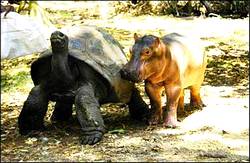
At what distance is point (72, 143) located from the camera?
4098 millimetres

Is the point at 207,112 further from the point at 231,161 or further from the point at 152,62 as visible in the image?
the point at 231,161

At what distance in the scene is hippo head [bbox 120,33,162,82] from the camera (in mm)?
4176

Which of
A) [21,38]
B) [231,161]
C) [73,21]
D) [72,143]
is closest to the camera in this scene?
[231,161]

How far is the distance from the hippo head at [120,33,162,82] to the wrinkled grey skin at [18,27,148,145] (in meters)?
0.25

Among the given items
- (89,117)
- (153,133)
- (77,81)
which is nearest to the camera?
(89,117)

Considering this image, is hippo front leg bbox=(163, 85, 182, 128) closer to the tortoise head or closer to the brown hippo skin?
the brown hippo skin

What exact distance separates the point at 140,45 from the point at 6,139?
48.1 inches

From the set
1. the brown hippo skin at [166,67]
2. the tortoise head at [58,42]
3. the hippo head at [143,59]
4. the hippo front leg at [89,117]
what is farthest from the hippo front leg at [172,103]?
the tortoise head at [58,42]

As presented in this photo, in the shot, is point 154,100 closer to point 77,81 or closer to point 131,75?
point 131,75

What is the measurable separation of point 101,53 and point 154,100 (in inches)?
21.6

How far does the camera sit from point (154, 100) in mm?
4531

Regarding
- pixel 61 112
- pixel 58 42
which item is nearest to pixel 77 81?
pixel 58 42

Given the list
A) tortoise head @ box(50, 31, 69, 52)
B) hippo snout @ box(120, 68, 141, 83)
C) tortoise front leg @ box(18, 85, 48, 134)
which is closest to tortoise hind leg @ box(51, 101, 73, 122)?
tortoise front leg @ box(18, 85, 48, 134)

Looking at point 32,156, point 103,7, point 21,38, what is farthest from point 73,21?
point 32,156
